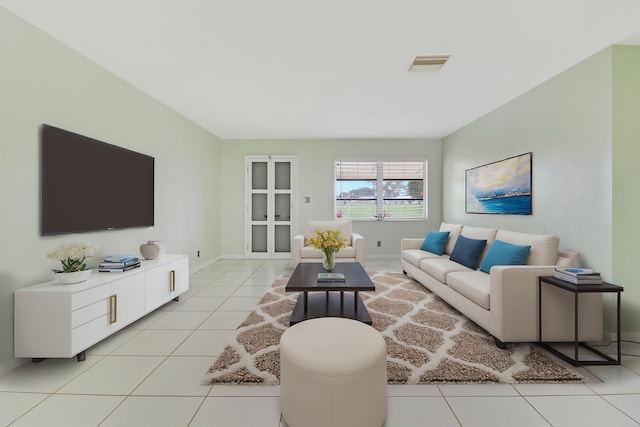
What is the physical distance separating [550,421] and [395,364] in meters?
0.89

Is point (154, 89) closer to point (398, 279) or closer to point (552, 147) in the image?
point (398, 279)

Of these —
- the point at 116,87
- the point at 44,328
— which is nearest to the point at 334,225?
the point at 116,87

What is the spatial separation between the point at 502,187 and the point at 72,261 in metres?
4.87

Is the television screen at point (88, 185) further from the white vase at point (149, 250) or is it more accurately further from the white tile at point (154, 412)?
the white tile at point (154, 412)

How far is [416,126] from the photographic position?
5.18 meters

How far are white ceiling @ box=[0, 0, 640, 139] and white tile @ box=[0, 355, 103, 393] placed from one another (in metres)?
2.62

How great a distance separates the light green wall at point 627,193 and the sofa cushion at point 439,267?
129cm

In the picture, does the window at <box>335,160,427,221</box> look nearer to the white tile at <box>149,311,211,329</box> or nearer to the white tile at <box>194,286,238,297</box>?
the white tile at <box>194,286,238,297</box>

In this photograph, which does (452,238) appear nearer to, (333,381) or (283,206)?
(283,206)

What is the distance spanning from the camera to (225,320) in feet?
9.50

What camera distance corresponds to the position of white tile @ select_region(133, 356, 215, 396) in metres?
1.81

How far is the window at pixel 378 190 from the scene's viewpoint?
20.6 ft

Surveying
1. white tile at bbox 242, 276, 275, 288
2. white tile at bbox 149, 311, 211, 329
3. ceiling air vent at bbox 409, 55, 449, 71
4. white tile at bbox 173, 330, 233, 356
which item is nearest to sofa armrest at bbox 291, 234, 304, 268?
white tile at bbox 242, 276, 275, 288

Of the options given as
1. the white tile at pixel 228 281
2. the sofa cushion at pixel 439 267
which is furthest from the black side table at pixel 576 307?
the white tile at pixel 228 281
